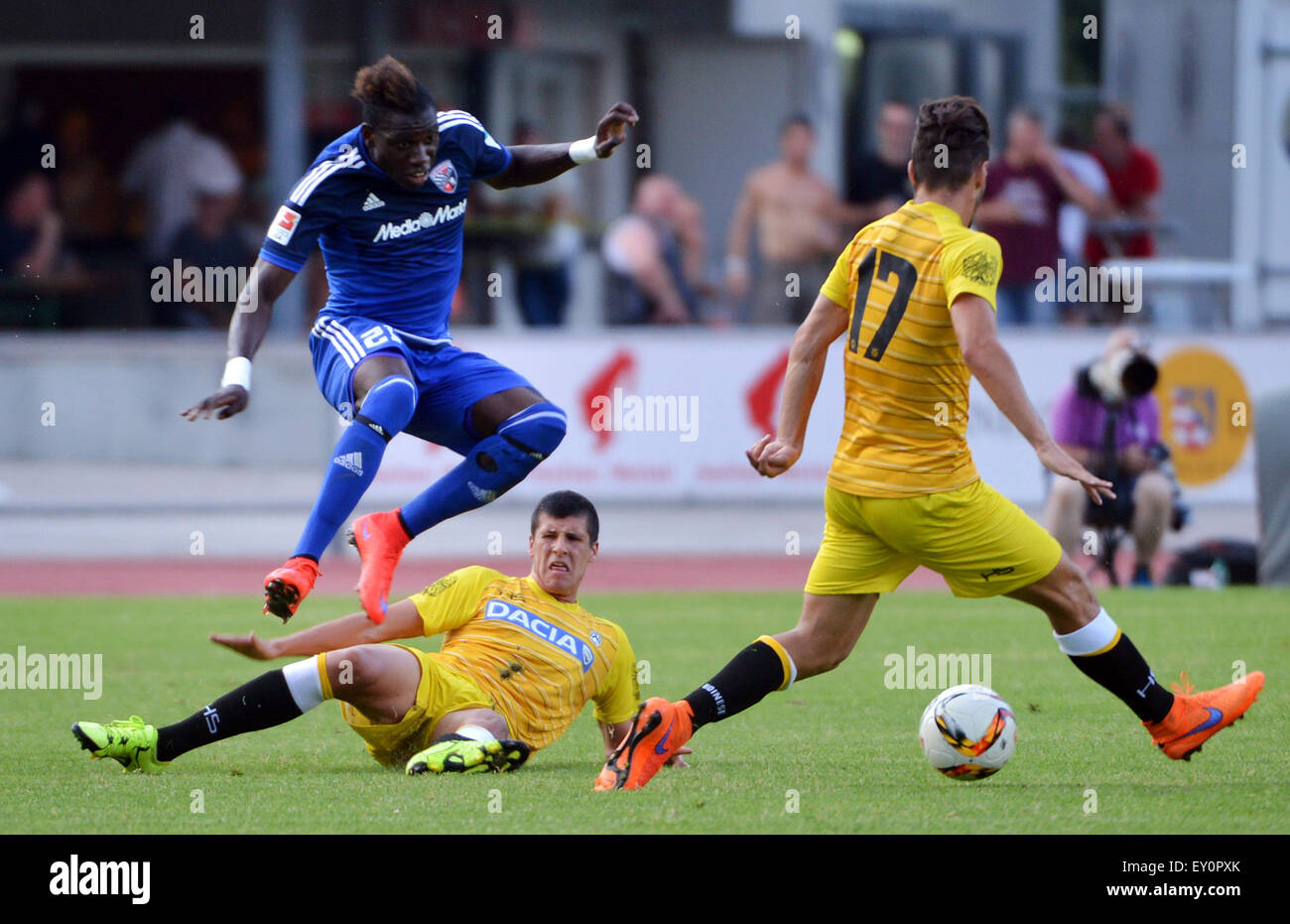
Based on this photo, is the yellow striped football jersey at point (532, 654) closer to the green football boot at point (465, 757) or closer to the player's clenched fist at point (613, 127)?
the green football boot at point (465, 757)

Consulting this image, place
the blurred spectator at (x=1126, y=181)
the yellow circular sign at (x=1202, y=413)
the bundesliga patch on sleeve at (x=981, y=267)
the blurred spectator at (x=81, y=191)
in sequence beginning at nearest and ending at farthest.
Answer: the bundesliga patch on sleeve at (x=981, y=267) < the yellow circular sign at (x=1202, y=413) < the blurred spectator at (x=1126, y=181) < the blurred spectator at (x=81, y=191)

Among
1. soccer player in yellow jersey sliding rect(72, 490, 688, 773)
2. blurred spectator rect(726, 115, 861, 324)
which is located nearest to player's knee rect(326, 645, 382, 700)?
soccer player in yellow jersey sliding rect(72, 490, 688, 773)

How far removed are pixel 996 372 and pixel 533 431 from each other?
69.1 inches

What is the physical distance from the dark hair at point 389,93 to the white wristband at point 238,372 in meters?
0.90

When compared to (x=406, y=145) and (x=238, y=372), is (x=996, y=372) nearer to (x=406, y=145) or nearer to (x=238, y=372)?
(x=406, y=145)

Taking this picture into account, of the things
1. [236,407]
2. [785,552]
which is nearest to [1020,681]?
[236,407]

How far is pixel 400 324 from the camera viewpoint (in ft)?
21.6

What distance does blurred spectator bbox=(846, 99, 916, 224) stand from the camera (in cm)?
1537

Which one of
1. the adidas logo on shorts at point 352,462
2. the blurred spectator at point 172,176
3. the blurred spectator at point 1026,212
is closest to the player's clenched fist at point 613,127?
the adidas logo on shorts at point 352,462

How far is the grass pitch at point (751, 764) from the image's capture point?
5133 millimetres

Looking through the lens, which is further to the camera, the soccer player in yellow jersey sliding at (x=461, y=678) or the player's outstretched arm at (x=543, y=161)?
the player's outstretched arm at (x=543, y=161)

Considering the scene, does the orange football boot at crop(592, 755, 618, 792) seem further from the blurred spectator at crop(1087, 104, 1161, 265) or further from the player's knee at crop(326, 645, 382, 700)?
the blurred spectator at crop(1087, 104, 1161, 265)

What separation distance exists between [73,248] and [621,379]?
7392mm

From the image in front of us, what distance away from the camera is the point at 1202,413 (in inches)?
535
